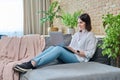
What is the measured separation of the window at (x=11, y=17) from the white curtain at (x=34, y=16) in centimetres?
14

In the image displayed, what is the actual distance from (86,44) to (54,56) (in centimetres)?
54

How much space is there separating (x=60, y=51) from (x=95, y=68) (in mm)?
643

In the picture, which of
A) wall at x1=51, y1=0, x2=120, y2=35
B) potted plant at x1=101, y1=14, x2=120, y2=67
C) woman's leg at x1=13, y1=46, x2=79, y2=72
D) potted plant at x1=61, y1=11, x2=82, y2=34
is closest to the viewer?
potted plant at x1=101, y1=14, x2=120, y2=67

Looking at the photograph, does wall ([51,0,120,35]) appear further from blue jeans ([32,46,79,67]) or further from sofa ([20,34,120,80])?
sofa ([20,34,120,80])

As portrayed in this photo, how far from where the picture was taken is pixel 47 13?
4965 mm

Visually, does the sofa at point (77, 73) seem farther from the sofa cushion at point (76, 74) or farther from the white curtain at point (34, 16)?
the white curtain at point (34, 16)

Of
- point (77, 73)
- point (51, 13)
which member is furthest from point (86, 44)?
point (51, 13)

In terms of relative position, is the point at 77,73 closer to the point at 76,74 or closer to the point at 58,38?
the point at 76,74

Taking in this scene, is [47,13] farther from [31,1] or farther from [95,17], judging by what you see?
[95,17]

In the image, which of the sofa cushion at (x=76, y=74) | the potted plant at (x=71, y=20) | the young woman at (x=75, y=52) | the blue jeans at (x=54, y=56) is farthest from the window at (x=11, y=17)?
the sofa cushion at (x=76, y=74)

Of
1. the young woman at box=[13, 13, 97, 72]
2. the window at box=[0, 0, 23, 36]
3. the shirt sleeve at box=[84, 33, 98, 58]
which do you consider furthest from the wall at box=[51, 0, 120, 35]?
the window at box=[0, 0, 23, 36]

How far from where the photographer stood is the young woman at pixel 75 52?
2.66m

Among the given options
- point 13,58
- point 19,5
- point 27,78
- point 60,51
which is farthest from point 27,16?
point 27,78

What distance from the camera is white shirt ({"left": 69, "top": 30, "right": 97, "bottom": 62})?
2939 millimetres
